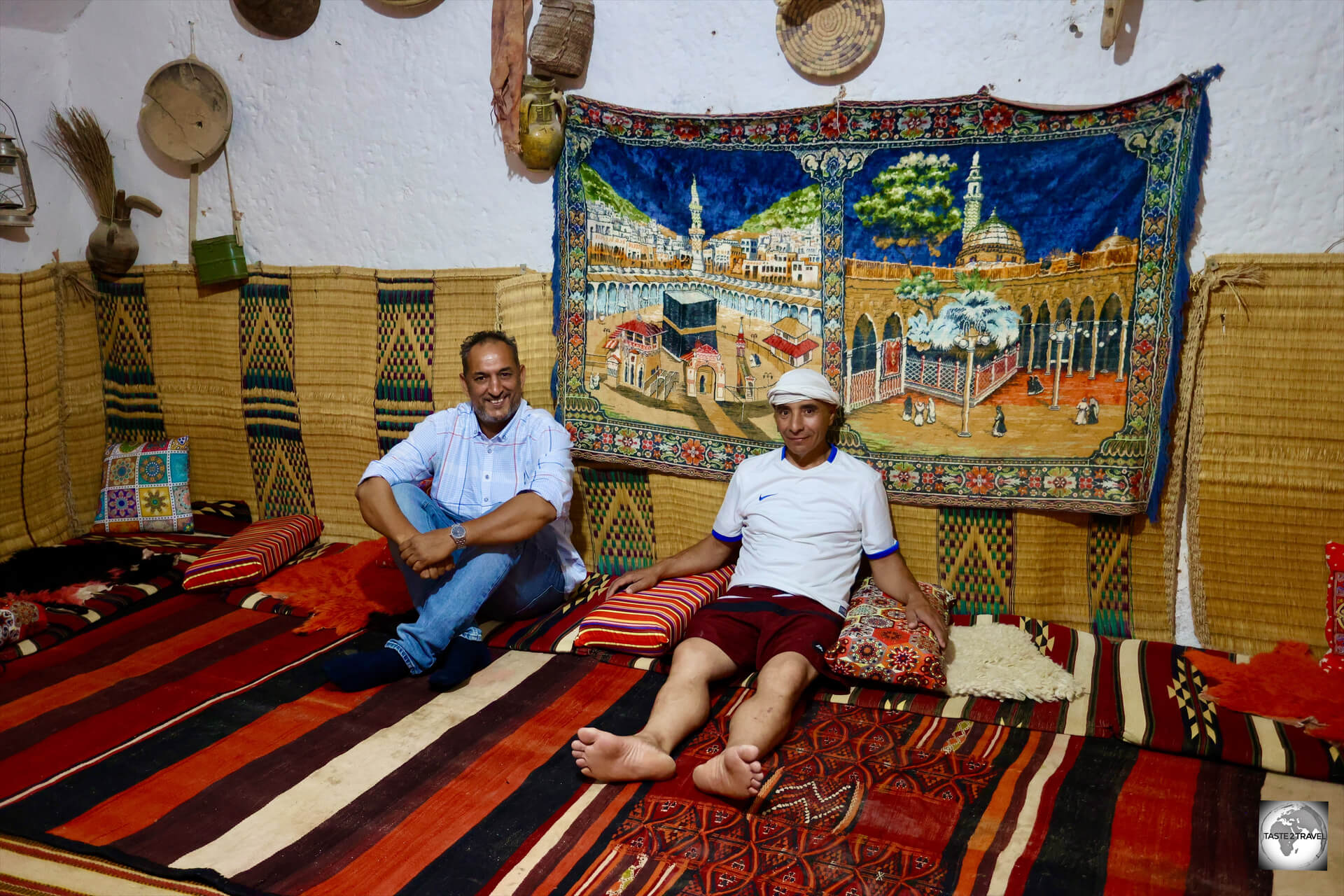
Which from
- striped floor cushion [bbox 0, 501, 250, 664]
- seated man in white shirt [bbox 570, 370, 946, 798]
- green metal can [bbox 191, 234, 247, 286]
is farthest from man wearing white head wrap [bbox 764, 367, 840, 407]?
green metal can [bbox 191, 234, 247, 286]

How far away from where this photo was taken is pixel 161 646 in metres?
3.27

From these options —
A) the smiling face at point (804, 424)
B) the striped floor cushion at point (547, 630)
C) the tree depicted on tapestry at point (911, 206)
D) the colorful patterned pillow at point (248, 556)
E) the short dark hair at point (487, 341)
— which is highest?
the tree depicted on tapestry at point (911, 206)

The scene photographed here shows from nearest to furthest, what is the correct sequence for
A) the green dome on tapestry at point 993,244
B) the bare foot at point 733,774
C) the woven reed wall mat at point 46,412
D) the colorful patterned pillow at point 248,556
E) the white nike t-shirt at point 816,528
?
the bare foot at point 733,774 → the white nike t-shirt at point 816,528 → the green dome on tapestry at point 993,244 → the colorful patterned pillow at point 248,556 → the woven reed wall mat at point 46,412

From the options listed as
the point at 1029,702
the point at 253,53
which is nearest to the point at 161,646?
the point at 253,53

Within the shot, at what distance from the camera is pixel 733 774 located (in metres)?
Answer: 2.23

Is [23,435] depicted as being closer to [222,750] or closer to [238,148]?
[238,148]

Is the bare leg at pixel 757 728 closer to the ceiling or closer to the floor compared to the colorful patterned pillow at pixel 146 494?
closer to the floor

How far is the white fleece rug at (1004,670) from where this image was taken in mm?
2762

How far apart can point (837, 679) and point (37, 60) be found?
4.39 meters

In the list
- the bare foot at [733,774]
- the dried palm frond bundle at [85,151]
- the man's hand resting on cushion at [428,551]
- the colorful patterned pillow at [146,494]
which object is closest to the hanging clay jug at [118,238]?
the dried palm frond bundle at [85,151]

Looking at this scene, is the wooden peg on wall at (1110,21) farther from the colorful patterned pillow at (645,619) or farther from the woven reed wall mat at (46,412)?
the woven reed wall mat at (46,412)

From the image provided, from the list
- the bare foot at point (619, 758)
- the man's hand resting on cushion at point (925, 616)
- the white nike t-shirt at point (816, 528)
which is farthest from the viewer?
the white nike t-shirt at point (816, 528)

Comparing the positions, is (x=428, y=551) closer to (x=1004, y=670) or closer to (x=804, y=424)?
(x=804, y=424)

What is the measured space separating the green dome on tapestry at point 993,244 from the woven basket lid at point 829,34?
27.5 inches
